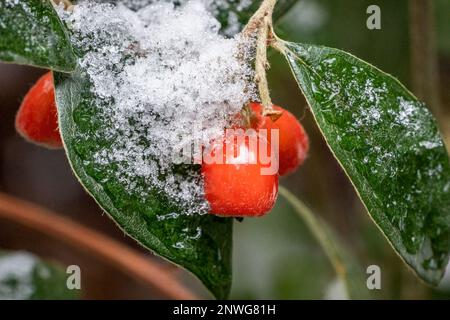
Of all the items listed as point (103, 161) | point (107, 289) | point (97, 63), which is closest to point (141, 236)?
point (103, 161)

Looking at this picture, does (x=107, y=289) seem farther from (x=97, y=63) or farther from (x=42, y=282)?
(x=97, y=63)

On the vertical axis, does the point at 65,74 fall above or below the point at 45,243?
above

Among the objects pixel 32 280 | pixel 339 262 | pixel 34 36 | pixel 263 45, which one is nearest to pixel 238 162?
pixel 263 45

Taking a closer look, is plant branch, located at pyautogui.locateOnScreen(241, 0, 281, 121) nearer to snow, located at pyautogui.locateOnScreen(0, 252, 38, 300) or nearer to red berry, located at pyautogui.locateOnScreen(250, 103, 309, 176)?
red berry, located at pyautogui.locateOnScreen(250, 103, 309, 176)

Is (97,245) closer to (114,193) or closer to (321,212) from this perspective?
(114,193)

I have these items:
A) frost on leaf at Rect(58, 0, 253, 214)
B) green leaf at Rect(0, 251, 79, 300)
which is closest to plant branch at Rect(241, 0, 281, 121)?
frost on leaf at Rect(58, 0, 253, 214)
